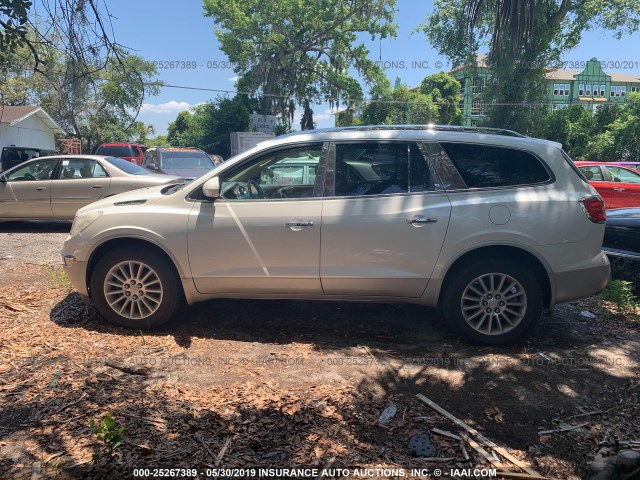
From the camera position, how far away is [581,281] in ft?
13.6

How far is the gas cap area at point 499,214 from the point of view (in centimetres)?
406

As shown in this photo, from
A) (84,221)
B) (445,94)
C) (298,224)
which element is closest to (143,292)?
(84,221)

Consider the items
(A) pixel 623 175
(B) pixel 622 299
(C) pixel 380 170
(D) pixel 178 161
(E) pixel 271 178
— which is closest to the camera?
(C) pixel 380 170

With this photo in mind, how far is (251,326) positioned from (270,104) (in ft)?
104

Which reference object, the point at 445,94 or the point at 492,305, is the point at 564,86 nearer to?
the point at 445,94

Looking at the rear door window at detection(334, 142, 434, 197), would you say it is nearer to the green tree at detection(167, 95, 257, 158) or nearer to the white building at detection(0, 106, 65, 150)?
the white building at detection(0, 106, 65, 150)

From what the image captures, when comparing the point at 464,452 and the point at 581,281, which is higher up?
the point at 581,281

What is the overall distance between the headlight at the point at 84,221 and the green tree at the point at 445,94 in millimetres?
37658

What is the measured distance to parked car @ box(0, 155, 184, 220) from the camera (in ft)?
30.8

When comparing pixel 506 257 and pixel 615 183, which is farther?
pixel 615 183

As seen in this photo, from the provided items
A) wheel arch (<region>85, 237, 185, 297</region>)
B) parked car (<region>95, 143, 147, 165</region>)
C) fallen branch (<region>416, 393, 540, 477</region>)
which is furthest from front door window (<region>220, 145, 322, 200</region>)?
parked car (<region>95, 143, 147, 165</region>)

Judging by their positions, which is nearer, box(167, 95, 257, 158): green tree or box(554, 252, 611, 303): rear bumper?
box(554, 252, 611, 303): rear bumper

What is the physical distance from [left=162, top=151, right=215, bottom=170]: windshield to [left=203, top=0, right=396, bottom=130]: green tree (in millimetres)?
20677

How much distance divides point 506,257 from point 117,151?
21.0 metres
